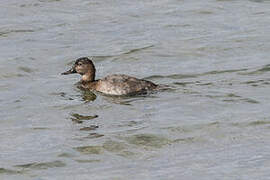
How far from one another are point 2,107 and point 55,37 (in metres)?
6.19

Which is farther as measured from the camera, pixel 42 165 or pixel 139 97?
pixel 139 97

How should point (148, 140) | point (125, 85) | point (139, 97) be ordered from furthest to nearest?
point (125, 85), point (139, 97), point (148, 140)

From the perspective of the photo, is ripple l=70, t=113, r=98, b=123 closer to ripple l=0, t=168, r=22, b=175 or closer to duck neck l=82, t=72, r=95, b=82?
duck neck l=82, t=72, r=95, b=82

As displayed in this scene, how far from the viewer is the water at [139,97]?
10.8 m

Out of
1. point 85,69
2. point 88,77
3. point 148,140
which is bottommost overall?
point 148,140

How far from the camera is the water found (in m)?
10.8

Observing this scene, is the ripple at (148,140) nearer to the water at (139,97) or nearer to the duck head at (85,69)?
the water at (139,97)

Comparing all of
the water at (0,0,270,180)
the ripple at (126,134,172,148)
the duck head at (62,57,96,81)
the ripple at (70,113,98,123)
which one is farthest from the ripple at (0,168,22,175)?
the duck head at (62,57,96,81)

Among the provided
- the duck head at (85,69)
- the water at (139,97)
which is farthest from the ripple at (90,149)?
the duck head at (85,69)

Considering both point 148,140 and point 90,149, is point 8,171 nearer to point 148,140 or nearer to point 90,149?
point 90,149

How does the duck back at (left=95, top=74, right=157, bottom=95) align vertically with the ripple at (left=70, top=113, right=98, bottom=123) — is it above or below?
above

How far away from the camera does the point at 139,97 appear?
48.7ft

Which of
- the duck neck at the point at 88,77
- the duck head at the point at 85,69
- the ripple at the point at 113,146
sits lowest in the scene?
the ripple at the point at 113,146

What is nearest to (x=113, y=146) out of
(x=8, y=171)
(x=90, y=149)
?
(x=90, y=149)
